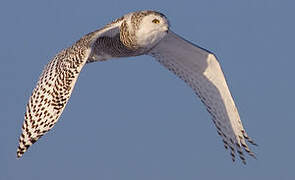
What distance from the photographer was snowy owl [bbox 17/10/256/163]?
13.3 metres

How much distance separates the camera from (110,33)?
48.2 feet

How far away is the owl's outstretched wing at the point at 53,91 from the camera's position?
518 inches

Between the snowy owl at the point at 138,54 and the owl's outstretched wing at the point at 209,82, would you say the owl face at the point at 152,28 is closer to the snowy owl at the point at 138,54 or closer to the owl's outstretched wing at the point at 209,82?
the snowy owl at the point at 138,54

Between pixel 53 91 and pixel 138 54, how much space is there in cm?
256

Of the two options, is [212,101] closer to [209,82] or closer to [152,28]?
[209,82]

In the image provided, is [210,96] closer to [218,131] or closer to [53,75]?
[218,131]

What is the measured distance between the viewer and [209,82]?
16.5 meters

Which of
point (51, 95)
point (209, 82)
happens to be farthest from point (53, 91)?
point (209, 82)

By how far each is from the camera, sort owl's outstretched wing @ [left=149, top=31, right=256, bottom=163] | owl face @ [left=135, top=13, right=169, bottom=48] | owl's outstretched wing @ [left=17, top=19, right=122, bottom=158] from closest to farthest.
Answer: owl's outstretched wing @ [left=17, top=19, right=122, bottom=158], owl face @ [left=135, top=13, right=169, bottom=48], owl's outstretched wing @ [left=149, top=31, right=256, bottom=163]

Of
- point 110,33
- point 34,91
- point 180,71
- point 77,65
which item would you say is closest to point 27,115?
point 34,91

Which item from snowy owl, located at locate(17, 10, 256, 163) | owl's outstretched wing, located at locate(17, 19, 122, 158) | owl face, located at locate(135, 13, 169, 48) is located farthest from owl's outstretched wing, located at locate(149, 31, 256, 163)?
owl's outstretched wing, located at locate(17, 19, 122, 158)

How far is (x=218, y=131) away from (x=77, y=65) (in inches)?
192

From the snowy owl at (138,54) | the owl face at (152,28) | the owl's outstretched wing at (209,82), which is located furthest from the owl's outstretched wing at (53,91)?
the owl's outstretched wing at (209,82)

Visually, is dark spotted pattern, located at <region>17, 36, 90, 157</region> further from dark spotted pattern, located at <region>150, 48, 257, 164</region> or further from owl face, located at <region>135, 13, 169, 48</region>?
dark spotted pattern, located at <region>150, 48, 257, 164</region>
